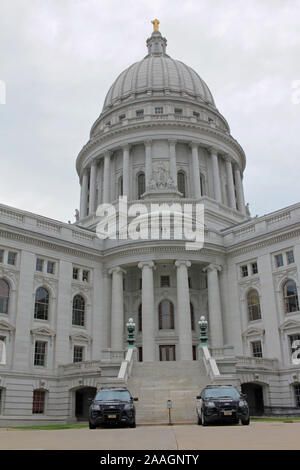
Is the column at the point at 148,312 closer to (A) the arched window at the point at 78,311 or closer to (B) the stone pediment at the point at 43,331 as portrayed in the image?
(A) the arched window at the point at 78,311

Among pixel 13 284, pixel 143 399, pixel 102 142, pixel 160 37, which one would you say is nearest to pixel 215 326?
pixel 143 399

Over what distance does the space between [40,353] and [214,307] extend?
698 inches

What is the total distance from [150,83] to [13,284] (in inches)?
1849

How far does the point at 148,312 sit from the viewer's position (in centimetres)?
4781

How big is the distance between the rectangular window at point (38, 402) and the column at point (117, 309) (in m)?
Result: 8.49

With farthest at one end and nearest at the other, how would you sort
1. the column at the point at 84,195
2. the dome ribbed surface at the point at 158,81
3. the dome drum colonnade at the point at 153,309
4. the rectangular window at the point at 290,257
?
the dome ribbed surface at the point at 158,81 → the column at the point at 84,195 → the dome drum colonnade at the point at 153,309 → the rectangular window at the point at 290,257

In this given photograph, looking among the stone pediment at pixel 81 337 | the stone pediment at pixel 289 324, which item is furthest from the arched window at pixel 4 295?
the stone pediment at pixel 289 324

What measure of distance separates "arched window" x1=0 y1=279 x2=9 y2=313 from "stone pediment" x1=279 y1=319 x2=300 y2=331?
25.3 m

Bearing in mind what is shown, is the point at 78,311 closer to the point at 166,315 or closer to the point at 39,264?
the point at 39,264

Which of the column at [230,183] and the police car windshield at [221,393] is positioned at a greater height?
the column at [230,183]

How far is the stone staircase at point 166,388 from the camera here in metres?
31.5

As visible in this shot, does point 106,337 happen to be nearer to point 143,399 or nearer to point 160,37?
point 143,399

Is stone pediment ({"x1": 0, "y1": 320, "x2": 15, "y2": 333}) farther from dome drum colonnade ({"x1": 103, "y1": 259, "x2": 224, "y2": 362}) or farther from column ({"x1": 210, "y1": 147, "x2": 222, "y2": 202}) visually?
column ({"x1": 210, "y1": 147, "x2": 222, "y2": 202})

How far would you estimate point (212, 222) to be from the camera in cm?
6188
